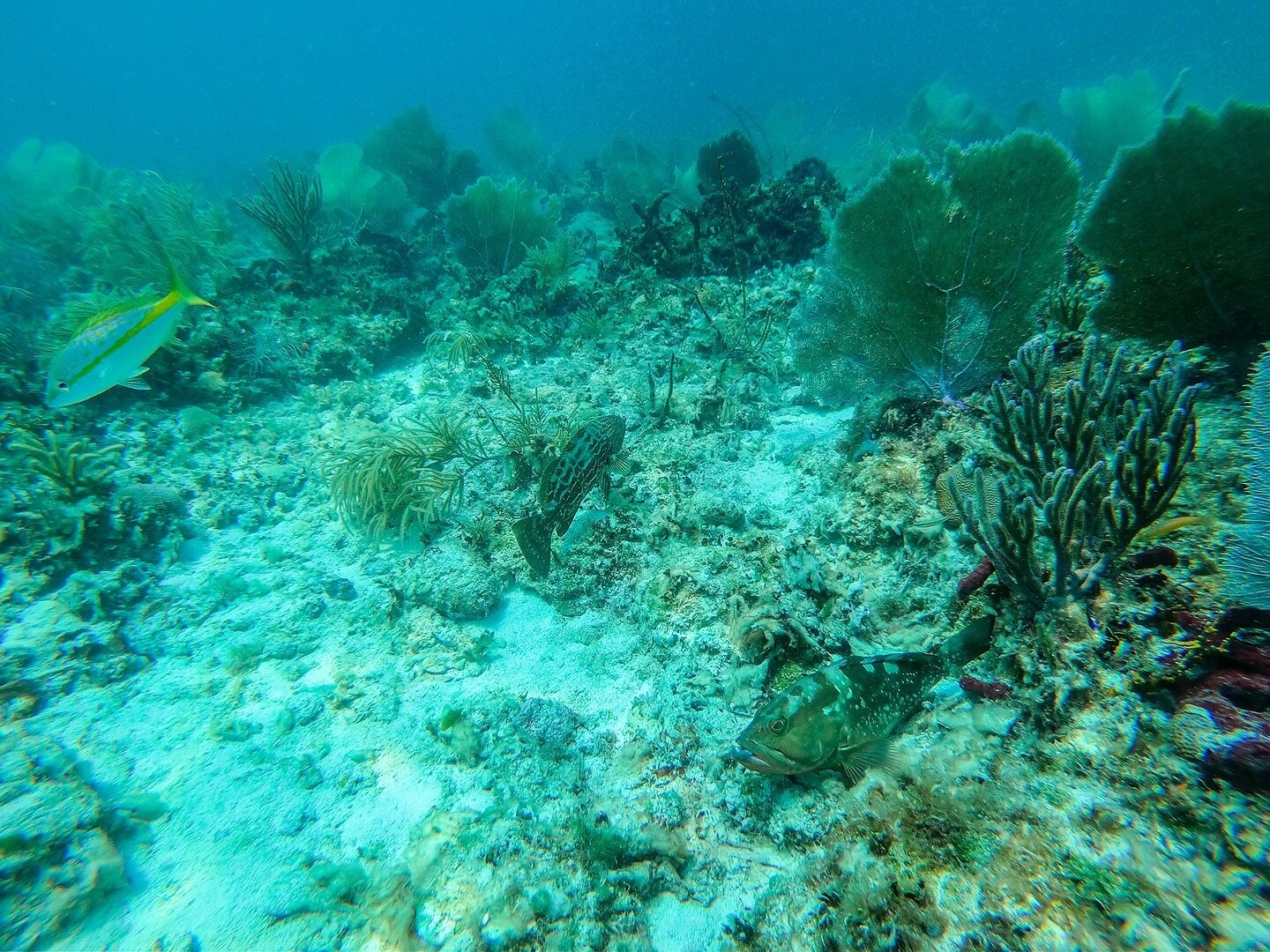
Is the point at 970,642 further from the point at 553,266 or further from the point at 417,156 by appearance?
the point at 417,156

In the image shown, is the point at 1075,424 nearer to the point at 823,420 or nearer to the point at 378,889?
the point at 823,420

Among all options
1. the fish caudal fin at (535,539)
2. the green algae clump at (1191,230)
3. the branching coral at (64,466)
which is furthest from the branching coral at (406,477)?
the green algae clump at (1191,230)

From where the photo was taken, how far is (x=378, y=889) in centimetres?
268

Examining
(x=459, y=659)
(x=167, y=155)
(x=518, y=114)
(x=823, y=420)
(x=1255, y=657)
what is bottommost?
(x=459, y=659)

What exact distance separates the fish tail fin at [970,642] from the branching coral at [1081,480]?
22 cm

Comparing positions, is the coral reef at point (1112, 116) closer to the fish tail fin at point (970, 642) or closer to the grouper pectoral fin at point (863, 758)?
the fish tail fin at point (970, 642)

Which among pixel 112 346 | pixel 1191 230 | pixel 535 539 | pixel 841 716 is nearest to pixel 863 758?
pixel 841 716

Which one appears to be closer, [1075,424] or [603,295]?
[1075,424]

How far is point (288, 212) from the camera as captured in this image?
9688mm

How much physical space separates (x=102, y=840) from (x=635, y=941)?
3.12 m

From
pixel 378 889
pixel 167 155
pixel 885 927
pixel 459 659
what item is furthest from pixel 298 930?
pixel 167 155

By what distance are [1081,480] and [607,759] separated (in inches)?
114

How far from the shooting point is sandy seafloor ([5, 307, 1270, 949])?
1.74 m

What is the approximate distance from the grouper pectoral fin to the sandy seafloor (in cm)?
6
